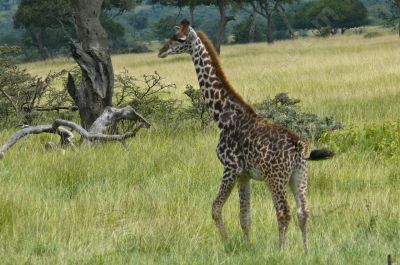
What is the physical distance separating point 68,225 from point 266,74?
58.9 ft

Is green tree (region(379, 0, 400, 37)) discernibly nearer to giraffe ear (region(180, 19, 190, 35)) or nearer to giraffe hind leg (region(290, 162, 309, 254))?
giraffe ear (region(180, 19, 190, 35))

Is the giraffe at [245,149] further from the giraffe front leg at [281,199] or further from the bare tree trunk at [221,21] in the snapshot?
the bare tree trunk at [221,21]

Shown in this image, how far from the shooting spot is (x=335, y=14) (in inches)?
3182

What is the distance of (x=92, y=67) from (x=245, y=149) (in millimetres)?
6070

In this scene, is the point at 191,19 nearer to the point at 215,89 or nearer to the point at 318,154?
the point at 215,89

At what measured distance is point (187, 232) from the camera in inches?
241

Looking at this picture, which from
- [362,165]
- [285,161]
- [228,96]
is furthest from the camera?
[362,165]

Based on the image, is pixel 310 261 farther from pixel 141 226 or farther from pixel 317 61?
pixel 317 61

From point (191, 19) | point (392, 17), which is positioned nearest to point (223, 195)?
point (191, 19)

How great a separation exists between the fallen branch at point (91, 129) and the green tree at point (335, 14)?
2769 inches

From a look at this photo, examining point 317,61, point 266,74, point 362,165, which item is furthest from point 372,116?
point 317,61

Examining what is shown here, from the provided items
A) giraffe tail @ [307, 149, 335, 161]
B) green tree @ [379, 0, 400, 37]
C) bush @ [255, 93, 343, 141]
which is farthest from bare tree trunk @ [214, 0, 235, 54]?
giraffe tail @ [307, 149, 335, 161]

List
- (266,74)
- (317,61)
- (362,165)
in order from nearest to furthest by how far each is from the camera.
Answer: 1. (362,165)
2. (266,74)
3. (317,61)

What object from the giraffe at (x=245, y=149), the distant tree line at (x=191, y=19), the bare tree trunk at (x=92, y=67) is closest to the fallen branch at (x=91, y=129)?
the bare tree trunk at (x=92, y=67)
